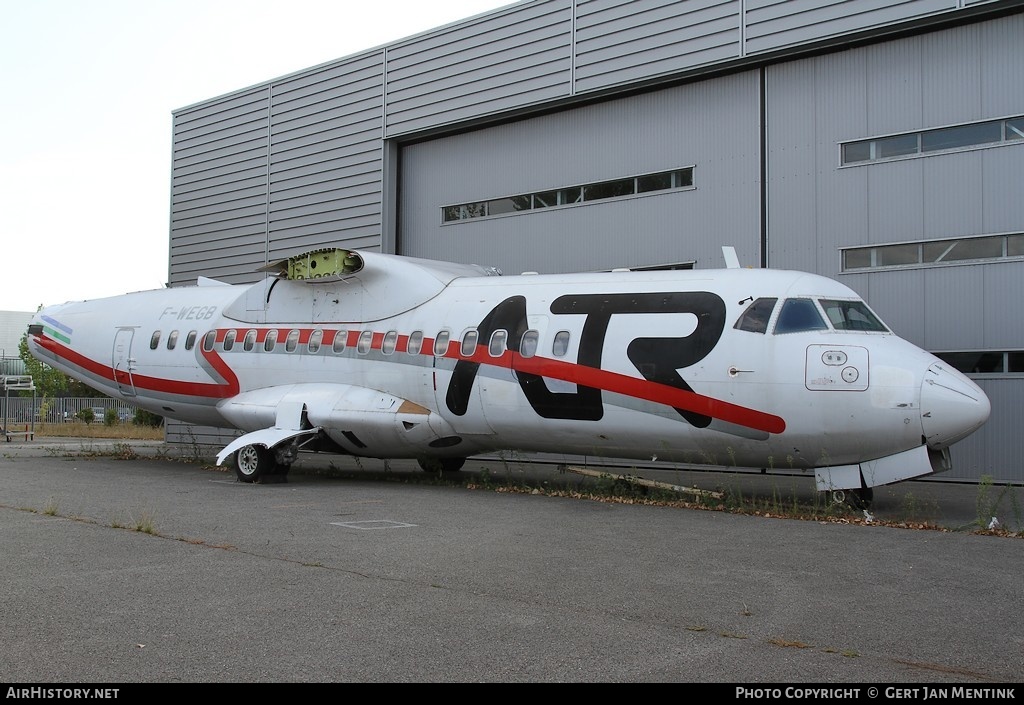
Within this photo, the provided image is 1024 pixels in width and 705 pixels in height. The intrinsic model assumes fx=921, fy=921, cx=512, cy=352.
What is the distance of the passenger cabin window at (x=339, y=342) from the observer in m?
15.6

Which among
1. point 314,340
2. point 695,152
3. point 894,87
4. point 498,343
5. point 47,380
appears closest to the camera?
point 498,343

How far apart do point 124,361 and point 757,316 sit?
42.6 feet

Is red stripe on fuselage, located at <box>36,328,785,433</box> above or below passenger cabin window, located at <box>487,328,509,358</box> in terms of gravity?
below

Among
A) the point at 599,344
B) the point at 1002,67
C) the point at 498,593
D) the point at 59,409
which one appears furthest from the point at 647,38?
the point at 59,409

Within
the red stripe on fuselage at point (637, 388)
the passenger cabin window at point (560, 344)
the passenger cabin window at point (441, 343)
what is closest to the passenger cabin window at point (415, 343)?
the passenger cabin window at point (441, 343)

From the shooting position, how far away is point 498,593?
6738 mm

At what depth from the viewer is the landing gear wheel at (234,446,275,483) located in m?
15.1

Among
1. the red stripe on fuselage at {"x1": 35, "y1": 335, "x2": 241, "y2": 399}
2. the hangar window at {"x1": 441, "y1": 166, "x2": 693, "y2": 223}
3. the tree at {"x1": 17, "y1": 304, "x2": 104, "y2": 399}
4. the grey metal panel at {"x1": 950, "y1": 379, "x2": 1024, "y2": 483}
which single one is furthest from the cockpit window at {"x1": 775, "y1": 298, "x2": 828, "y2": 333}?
the tree at {"x1": 17, "y1": 304, "x2": 104, "y2": 399}

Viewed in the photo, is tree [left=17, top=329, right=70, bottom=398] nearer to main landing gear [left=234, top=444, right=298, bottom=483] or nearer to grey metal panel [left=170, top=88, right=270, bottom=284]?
grey metal panel [left=170, top=88, right=270, bottom=284]

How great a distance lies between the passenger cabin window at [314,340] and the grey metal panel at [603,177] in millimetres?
6716

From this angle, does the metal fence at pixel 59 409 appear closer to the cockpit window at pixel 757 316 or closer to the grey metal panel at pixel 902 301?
the grey metal panel at pixel 902 301

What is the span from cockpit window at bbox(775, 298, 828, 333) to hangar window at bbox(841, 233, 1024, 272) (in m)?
5.94

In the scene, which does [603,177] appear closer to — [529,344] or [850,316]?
[529,344]
